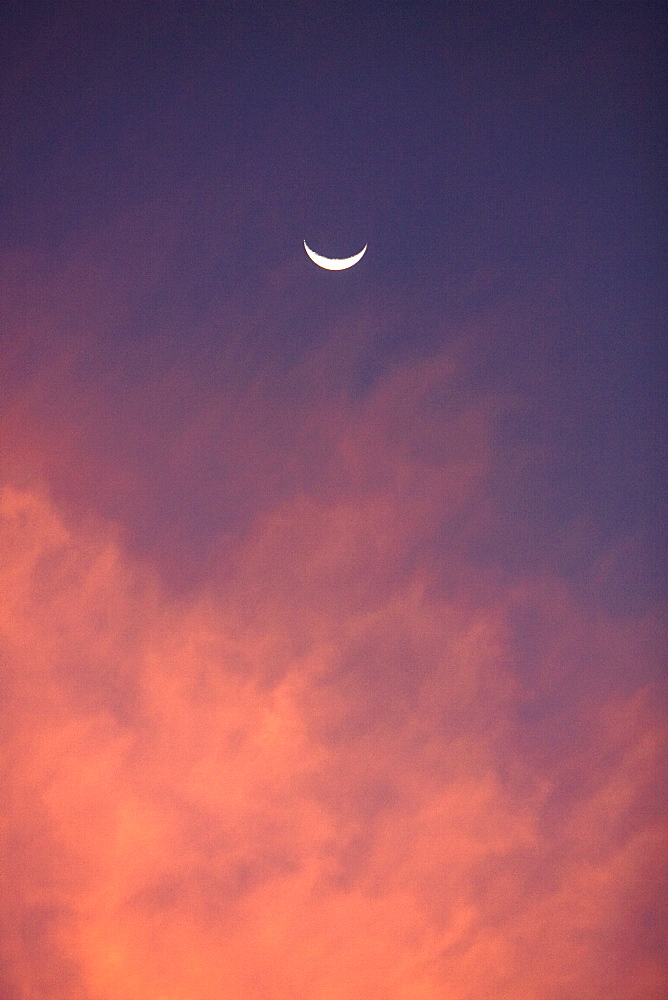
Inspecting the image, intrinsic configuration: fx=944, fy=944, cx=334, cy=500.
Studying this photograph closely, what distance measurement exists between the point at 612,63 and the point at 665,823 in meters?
3.41

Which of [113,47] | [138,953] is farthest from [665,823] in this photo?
[113,47]

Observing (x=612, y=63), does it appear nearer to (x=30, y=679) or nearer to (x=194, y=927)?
(x=30, y=679)

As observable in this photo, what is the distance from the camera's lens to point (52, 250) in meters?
4.25

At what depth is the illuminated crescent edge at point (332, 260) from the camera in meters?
4.29

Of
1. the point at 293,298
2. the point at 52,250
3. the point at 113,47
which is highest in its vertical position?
the point at 113,47

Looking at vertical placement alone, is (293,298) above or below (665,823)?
above

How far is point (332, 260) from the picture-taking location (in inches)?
169

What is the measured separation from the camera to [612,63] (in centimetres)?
427

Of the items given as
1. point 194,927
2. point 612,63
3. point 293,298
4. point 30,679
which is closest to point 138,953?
point 194,927

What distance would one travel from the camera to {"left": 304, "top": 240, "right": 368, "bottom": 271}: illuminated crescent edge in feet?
14.1

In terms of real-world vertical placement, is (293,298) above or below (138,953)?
above

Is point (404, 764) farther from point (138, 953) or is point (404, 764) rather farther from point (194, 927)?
point (138, 953)

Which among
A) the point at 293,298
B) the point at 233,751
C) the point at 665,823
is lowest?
the point at 665,823

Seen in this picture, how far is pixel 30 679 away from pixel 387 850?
1761mm
